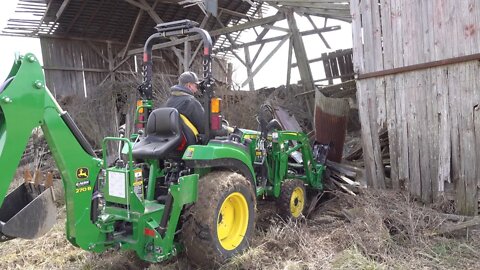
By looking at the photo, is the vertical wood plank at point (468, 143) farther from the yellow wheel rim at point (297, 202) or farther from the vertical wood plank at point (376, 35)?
the yellow wheel rim at point (297, 202)

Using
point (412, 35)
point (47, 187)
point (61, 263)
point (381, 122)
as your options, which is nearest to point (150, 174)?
point (47, 187)

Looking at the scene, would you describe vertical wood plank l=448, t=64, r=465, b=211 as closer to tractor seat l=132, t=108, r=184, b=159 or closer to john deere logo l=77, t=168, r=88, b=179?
tractor seat l=132, t=108, r=184, b=159

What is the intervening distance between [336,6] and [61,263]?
6.54 meters

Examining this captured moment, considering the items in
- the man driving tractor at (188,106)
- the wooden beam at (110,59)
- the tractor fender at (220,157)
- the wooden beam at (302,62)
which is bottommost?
the tractor fender at (220,157)

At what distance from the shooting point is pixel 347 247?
4.39 m

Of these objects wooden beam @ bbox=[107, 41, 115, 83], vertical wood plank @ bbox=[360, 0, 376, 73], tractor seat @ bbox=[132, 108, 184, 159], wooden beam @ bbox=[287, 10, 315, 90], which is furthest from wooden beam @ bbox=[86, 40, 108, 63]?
tractor seat @ bbox=[132, 108, 184, 159]

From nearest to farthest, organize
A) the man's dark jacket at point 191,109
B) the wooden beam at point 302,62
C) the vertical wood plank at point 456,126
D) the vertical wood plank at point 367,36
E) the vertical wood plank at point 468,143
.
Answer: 1. the man's dark jacket at point 191,109
2. the vertical wood plank at point 468,143
3. the vertical wood plank at point 456,126
4. the vertical wood plank at point 367,36
5. the wooden beam at point 302,62

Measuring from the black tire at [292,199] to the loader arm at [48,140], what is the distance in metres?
2.66

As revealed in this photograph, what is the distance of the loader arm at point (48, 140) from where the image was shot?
3.15 metres

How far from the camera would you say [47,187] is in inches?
139

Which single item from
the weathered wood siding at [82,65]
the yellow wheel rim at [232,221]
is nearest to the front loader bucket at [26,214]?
the yellow wheel rim at [232,221]

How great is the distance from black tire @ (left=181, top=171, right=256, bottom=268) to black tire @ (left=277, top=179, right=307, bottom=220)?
128 centimetres

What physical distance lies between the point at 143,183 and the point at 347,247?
7.16 feet

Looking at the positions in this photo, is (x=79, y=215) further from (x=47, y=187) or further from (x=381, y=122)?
(x=381, y=122)
